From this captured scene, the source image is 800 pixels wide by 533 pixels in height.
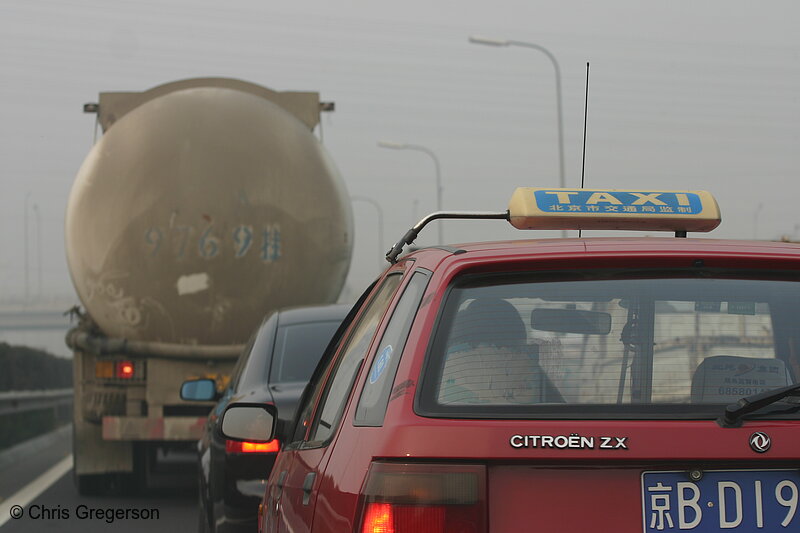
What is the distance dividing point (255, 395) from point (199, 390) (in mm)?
1359

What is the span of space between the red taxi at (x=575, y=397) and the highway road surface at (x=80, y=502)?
23.4 ft

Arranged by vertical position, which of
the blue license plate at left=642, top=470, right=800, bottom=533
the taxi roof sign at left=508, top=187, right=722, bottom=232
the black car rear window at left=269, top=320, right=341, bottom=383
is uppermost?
the taxi roof sign at left=508, top=187, right=722, bottom=232

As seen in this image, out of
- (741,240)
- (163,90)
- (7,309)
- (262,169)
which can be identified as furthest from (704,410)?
(7,309)

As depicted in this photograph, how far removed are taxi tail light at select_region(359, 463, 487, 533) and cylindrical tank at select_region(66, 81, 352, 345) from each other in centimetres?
977

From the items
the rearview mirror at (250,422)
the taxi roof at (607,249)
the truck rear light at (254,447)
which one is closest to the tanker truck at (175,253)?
the truck rear light at (254,447)

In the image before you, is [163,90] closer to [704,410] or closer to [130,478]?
[130,478]

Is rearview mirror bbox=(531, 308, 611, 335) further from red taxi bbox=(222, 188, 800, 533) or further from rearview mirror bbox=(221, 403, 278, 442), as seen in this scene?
rearview mirror bbox=(221, 403, 278, 442)

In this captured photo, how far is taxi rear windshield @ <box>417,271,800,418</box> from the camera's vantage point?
2926mm

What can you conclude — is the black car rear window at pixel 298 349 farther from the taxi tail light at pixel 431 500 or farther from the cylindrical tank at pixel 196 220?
the taxi tail light at pixel 431 500

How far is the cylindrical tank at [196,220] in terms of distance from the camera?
12430 mm

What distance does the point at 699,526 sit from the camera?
9.03ft

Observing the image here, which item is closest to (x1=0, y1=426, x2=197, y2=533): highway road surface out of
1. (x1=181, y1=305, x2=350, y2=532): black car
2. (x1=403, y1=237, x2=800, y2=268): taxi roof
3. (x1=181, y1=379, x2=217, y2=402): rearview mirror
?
(x1=181, y1=379, x2=217, y2=402): rearview mirror

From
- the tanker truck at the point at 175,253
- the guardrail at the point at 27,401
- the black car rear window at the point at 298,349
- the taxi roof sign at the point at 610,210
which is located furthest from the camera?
the guardrail at the point at 27,401

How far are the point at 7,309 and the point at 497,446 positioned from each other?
225ft
